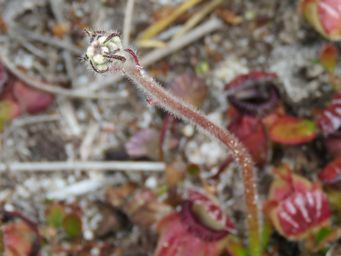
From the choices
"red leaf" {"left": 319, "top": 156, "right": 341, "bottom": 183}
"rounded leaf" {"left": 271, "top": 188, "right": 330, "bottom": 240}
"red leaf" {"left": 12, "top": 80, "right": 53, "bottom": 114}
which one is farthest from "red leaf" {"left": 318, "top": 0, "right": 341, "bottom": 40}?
"red leaf" {"left": 12, "top": 80, "right": 53, "bottom": 114}

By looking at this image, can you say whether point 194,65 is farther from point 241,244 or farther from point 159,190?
point 241,244

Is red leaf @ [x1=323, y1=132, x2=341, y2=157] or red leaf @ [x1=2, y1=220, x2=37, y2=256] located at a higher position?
red leaf @ [x1=2, y1=220, x2=37, y2=256]

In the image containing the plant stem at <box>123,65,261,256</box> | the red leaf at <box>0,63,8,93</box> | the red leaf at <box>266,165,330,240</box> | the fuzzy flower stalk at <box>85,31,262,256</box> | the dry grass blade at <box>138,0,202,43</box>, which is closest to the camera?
the fuzzy flower stalk at <box>85,31,262,256</box>

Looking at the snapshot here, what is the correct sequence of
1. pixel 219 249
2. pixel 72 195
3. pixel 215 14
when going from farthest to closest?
pixel 215 14 < pixel 72 195 < pixel 219 249

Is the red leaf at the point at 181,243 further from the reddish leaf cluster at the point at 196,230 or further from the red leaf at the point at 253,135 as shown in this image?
the red leaf at the point at 253,135

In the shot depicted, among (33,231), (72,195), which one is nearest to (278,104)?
(72,195)

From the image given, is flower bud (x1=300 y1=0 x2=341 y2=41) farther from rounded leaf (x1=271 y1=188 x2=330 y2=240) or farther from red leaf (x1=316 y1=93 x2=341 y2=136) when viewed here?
rounded leaf (x1=271 y1=188 x2=330 y2=240)

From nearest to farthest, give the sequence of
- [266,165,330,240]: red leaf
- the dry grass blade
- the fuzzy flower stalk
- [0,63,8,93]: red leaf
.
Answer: the fuzzy flower stalk, [266,165,330,240]: red leaf, [0,63,8,93]: red leaf, the dry grass blade
